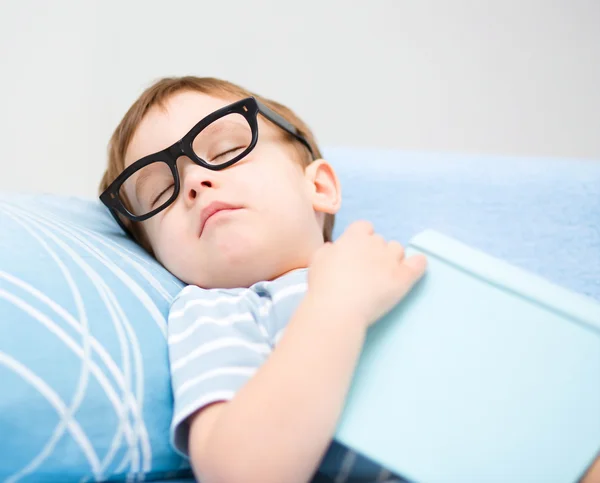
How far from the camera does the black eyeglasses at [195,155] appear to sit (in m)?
0.73

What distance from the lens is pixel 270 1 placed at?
1.34 m

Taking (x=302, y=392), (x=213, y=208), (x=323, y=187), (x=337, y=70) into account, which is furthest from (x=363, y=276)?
(x=337, y=70)

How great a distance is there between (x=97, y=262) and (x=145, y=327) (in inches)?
4.2

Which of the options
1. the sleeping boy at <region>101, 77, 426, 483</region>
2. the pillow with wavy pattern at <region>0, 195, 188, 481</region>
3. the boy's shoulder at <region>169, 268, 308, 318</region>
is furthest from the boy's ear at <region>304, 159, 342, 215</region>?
the pillow with wavy pattern at <region>0, 195, 188, 481</region>

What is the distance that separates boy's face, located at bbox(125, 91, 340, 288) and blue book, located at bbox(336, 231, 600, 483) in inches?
10.0

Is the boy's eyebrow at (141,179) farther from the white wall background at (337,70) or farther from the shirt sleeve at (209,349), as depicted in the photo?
the white wall background at (337,70)

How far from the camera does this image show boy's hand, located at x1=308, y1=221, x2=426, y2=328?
1.67 ft

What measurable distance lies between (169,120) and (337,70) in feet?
2.22

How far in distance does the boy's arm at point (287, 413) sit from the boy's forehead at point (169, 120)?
0.39 m

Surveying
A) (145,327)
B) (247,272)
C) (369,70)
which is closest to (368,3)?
(369,70)

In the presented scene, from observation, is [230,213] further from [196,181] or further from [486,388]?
[486,388]

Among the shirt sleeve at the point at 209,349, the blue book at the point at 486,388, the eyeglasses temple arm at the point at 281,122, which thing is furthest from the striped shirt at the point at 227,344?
the eyeglasses temple arm at the point at 281,122

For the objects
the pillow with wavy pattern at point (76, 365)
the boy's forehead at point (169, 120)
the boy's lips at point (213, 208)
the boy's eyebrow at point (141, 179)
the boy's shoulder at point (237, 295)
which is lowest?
the pillow with wavy pattern at point (76, 365)

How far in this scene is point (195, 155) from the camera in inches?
28.7
